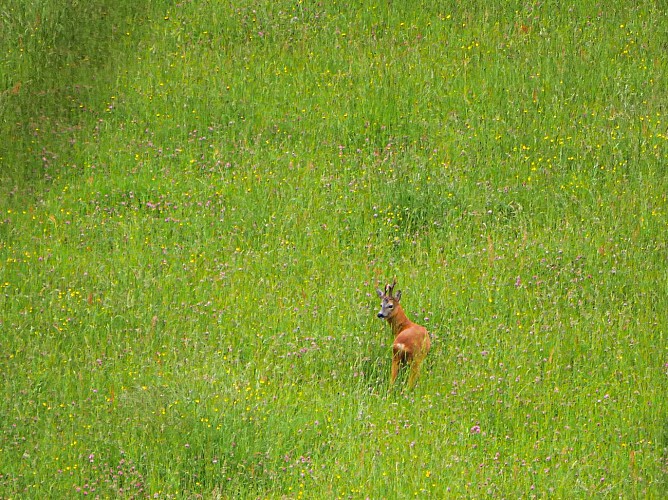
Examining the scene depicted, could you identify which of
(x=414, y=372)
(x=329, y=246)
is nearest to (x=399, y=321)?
(x=414, y=372)

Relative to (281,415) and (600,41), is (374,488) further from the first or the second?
(600,41)

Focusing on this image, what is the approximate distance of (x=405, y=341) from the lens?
1006cm

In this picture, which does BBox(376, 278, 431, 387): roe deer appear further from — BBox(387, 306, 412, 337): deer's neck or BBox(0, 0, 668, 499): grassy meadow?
BBox(0, 0, 668, 499): grassy meadow

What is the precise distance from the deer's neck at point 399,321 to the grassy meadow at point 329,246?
344 mm

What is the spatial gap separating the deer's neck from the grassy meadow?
0.34 metres

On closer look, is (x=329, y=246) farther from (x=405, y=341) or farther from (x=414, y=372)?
(x=414, y=372)

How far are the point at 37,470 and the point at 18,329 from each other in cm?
230

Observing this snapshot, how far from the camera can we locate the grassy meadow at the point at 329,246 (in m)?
9.02

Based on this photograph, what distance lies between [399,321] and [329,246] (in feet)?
7.52

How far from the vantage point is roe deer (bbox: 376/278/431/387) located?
33.0ft

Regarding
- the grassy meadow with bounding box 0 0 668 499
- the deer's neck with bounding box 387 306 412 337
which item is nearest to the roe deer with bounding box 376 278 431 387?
the deer's neck with bounding box 387 306 412 337

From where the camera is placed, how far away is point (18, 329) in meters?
10.6

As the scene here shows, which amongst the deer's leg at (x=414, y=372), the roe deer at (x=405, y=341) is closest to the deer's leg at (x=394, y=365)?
the roe deer at (x=405, y=341)

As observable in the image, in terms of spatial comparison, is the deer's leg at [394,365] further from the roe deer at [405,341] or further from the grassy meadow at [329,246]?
the grassy meadow at [329,246]
